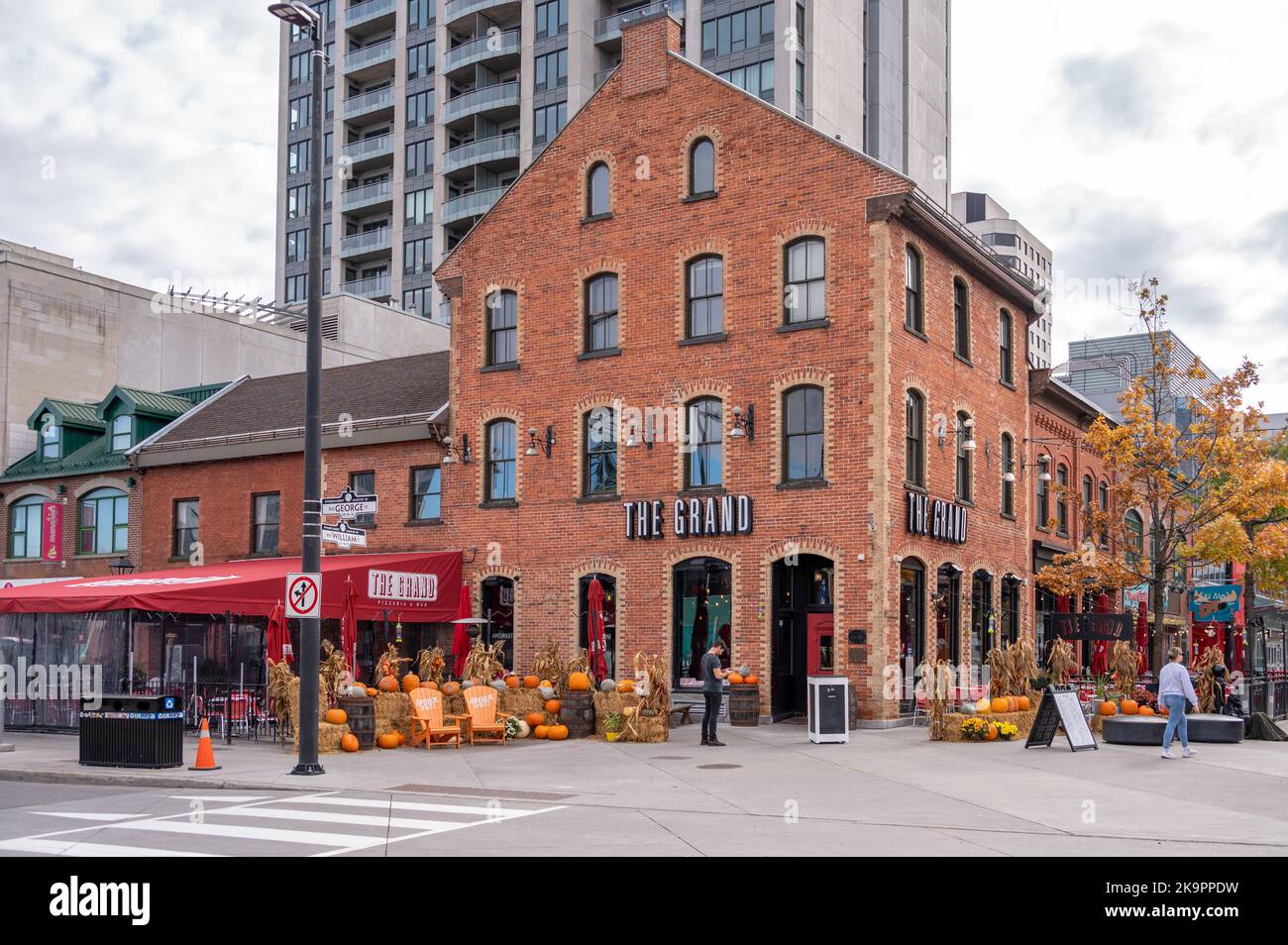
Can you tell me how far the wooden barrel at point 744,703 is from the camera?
24.8 m

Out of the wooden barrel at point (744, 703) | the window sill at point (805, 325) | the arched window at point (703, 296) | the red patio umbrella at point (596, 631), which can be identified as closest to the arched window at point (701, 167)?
the arched window at point (703, 296)

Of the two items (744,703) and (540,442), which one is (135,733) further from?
(540,442)

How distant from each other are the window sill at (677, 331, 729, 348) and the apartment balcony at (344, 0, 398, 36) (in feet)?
166

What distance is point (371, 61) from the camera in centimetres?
7112

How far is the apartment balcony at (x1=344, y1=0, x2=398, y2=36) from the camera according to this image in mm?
70438

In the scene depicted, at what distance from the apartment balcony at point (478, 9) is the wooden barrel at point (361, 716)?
5059 centimetres

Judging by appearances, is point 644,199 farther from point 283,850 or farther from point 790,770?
point 283,850

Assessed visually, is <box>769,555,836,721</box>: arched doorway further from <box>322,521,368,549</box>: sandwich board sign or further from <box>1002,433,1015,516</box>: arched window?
<box>322,521,368,549</box>: sandwich board sign

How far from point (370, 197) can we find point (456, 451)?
45.6 meters

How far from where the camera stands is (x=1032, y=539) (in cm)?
3269

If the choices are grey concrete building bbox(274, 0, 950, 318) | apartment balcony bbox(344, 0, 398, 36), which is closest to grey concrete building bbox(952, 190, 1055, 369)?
grey concrete building bbox(274, 0, 950, 318)

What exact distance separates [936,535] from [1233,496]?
662cm

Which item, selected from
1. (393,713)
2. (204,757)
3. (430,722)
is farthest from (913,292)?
(204,757)
